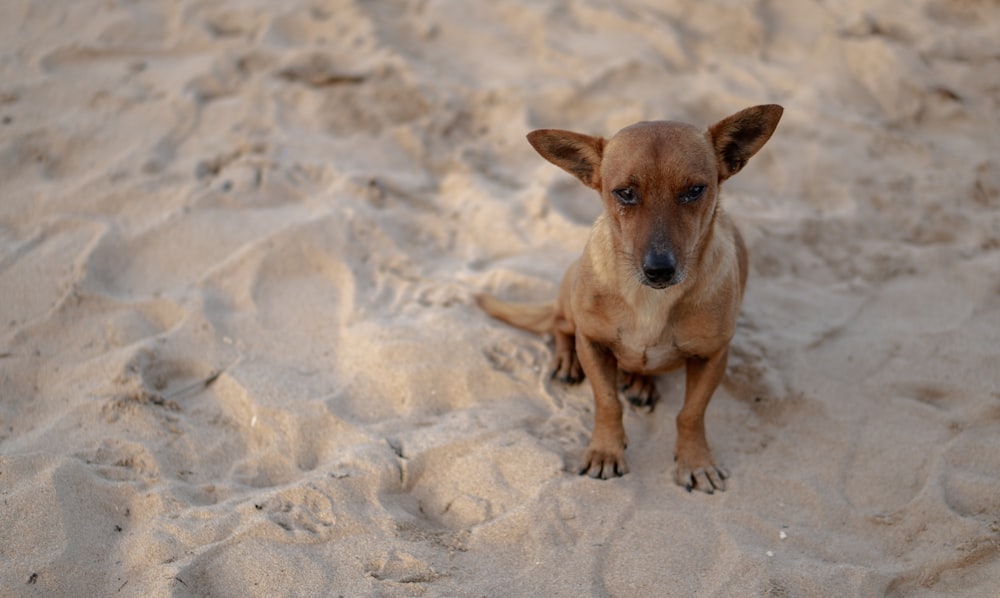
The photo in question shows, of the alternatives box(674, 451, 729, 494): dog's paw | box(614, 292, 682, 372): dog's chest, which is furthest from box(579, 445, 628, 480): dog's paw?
box(614, 292, 682, 372): dog's chest

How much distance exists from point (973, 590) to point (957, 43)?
4.19 metres

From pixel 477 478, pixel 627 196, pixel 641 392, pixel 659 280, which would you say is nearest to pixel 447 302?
pixel 641 392

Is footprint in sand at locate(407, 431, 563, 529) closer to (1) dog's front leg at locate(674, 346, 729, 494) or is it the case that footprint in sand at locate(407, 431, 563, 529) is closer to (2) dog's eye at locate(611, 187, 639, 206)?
(1) dog's front leg at locate(674, 346, 729, 494)

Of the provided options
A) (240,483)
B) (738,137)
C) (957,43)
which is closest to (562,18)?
(957,43)

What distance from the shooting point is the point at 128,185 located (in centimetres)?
479

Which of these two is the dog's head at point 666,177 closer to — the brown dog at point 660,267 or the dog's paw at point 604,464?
the brown dog at point 660,267

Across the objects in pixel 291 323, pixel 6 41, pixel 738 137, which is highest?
pixel 738 137

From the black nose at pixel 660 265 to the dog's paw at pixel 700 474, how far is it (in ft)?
2.95

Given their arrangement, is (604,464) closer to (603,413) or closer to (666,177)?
(603,413)

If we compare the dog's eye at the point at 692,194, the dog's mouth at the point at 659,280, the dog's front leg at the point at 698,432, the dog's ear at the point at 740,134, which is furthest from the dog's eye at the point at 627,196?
the dog's front leg at the point at 698,432

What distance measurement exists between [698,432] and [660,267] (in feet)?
2.98

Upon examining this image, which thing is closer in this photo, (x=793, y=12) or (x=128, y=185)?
(x=128, y=185)

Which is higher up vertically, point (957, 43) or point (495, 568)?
point (957, 43)

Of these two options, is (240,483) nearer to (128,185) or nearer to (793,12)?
(128,185)
